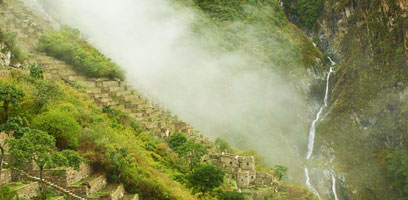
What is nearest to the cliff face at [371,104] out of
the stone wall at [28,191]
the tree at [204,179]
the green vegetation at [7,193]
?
the tree at [204,179]

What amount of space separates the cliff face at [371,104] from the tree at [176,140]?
112 feet

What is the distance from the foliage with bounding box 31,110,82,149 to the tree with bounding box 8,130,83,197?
2.28 m

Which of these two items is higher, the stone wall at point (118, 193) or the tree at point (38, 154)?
the tree at point (38, 154)

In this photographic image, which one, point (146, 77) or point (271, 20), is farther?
point (271, 20)

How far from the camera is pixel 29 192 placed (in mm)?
14938

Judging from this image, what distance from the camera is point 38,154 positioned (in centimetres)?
→ 1482

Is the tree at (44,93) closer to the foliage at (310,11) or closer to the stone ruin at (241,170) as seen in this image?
Answer: the stone ruin at (241,170)

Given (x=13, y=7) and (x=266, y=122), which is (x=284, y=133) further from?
(x=13, y=7)

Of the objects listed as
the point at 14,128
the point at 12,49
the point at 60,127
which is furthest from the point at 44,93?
the point at 12,49

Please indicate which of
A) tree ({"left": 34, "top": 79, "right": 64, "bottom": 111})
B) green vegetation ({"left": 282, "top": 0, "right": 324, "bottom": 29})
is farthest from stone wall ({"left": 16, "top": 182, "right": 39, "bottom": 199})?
green vegetation ({"left": 282, "top": 0, "right": 324, "bottom": 29})

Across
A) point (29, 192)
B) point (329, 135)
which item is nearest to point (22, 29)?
point (29, 192)

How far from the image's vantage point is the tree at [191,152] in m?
30.8

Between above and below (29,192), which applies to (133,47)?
above

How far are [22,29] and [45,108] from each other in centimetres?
2098
